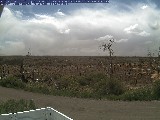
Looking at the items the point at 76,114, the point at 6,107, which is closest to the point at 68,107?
the point at 76,114

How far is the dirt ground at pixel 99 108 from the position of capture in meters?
20.3

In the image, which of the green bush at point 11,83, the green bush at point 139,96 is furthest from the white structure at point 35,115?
the green bush at point 11,83

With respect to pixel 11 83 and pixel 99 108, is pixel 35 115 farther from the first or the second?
pixel 11 83

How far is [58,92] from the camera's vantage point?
102 ft

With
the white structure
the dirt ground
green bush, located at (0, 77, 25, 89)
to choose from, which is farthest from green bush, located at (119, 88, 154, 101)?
the white structure

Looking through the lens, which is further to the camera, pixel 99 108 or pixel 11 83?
pixel 11 83

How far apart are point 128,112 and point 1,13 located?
1695cm

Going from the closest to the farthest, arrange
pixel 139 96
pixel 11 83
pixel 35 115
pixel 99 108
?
1. pixel 35 115
2. pixel 99 108
3. pixel 139 96
4. pixel 11 83

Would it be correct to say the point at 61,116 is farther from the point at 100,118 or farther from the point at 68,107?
the point at 68,107

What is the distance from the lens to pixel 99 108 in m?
23.1

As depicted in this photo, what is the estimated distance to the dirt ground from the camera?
2028 centimetres

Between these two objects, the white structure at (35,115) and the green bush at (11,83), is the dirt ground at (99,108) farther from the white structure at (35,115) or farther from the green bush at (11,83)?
the white structure at (35,115)

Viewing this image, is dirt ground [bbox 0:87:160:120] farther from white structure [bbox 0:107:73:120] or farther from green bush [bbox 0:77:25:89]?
white structure [bbox 0:107:73:120]

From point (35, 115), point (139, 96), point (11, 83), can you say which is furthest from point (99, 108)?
point (11, 83)
